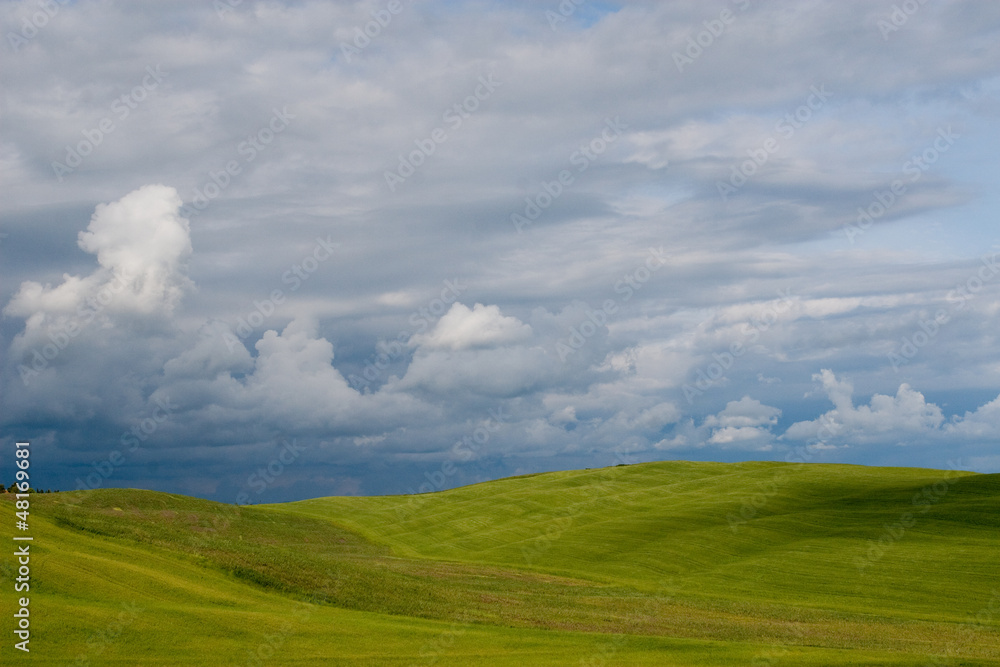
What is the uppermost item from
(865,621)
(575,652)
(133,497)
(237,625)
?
(133,497)

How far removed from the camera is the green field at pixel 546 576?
1191 inches

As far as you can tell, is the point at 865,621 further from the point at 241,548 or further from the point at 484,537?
the point at 484,537

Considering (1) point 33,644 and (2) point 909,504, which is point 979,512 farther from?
(1) point 33,644

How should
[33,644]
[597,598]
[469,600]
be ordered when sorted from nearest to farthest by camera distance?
[33,644]
[469,600]
[597,598]

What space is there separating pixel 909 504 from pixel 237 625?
83.2 meters

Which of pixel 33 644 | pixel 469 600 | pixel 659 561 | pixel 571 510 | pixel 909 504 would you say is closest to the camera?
pixel 33 644

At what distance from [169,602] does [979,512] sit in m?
84.1

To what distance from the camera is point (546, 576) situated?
203 feet

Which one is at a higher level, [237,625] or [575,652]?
[237,625]

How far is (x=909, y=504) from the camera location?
90.6 meters

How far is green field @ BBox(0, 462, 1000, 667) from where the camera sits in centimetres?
3025

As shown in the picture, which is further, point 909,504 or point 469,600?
point 909,504

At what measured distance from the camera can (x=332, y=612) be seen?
36125mm

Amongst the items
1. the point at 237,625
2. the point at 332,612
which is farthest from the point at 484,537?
the point at 237,625
